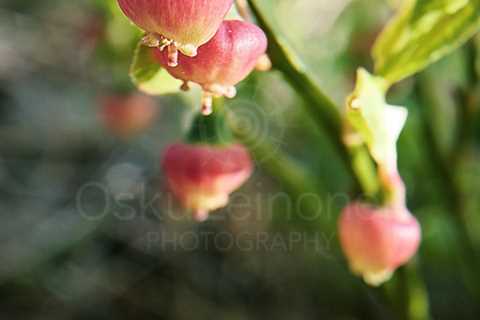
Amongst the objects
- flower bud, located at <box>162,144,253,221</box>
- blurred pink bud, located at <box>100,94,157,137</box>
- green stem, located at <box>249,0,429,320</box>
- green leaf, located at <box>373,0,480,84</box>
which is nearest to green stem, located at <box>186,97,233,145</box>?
flower bud, located at <box>162,144,253,221</box>

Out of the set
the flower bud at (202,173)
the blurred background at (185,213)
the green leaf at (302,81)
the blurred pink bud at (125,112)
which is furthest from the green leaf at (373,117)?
the blurred pink bud at (125,112)

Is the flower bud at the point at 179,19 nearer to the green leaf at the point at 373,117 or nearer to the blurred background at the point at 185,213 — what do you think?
the green leaf at the point at 373,117

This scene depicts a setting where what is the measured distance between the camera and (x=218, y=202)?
1.04 meters

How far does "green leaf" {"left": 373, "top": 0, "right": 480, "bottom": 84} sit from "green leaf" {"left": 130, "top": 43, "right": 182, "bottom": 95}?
32cm

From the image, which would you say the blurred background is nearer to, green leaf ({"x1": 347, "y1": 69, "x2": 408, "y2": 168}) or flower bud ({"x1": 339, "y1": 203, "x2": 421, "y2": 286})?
flower bud ({"x1": 339, "y1": 203, "x2": 421, "y2": 286})

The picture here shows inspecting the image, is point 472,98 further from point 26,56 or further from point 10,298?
point 26,56

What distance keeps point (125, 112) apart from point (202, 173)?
2.90ft

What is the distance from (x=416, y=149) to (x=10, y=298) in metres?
1.15

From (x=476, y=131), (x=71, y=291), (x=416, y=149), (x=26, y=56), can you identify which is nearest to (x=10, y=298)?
(x=71, y=291)

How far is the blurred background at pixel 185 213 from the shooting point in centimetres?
152

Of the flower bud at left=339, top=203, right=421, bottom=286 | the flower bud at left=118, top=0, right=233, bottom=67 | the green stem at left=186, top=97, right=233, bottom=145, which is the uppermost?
the flower bud at left=118, top=0, right=233, bottom=67

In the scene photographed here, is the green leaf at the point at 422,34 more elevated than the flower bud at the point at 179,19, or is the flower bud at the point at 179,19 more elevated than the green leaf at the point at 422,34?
the flower bud at the point at 179,19

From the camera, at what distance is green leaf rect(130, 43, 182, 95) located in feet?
2.73

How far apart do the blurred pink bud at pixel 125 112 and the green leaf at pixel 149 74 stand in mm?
964
